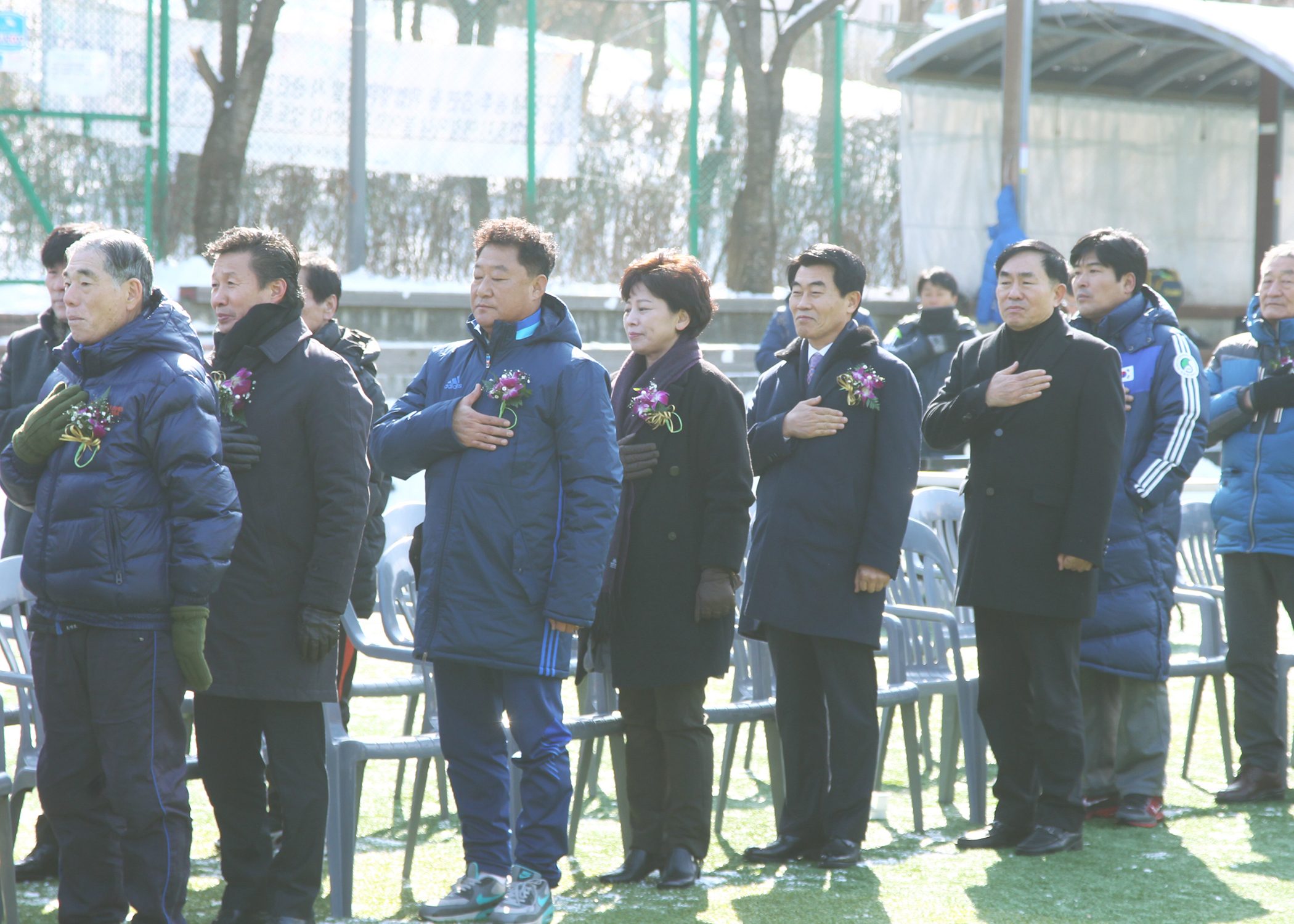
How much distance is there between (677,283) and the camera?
4508mm

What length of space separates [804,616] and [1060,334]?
4.14 ft

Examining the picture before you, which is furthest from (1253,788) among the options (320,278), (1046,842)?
(320,278)

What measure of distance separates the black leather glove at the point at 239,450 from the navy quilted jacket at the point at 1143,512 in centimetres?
293

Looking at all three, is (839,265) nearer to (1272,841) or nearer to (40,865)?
(1272,841)

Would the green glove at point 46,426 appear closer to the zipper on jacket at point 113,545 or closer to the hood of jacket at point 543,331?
the zipper on jacket at point 113,545

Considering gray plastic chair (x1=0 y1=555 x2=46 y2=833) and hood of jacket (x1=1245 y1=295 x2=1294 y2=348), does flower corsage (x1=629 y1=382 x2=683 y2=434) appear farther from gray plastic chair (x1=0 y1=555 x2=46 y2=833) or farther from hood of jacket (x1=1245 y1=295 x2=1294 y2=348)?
hood of jacket (x1=1245 y1=295 x2=1294 y2=348)

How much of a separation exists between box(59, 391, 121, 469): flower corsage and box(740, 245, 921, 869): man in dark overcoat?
2056 millimetres

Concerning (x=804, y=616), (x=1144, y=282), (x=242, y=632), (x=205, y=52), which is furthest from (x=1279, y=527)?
(x=205, y=52)

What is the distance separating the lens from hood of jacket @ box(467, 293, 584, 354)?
13.8 ft

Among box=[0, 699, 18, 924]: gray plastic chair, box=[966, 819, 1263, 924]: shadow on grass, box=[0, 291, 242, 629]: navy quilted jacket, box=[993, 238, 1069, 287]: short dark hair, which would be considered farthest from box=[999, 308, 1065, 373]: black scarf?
box=[0, 699, 18, 924]: gray plastic chair

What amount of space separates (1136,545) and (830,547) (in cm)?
124

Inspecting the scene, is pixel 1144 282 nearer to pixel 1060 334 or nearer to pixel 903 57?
pixel 1060 334

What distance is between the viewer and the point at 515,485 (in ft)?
13.3

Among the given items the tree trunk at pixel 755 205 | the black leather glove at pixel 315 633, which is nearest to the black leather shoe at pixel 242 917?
the black leather glove at pixel 315 633
